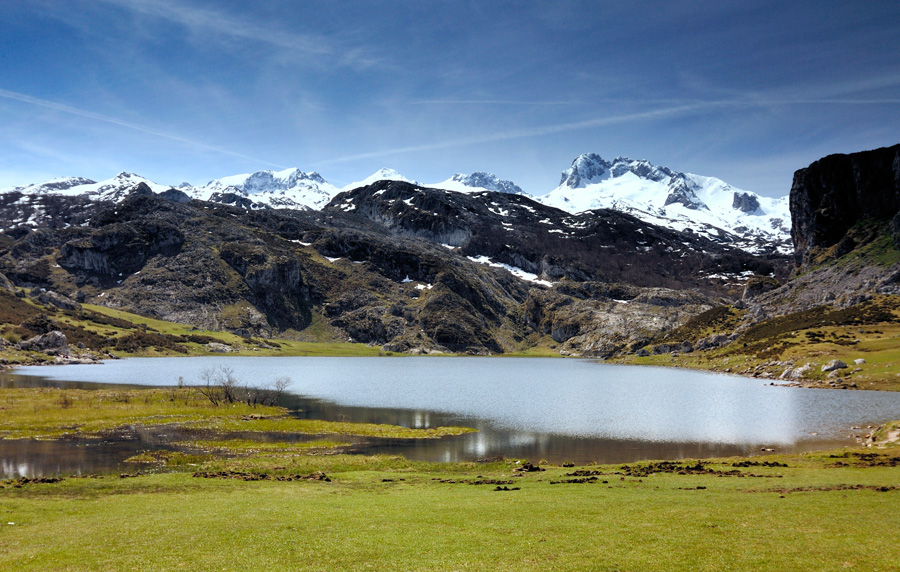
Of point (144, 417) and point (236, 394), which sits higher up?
point (236, 394)

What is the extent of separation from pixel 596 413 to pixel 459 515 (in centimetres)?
6282

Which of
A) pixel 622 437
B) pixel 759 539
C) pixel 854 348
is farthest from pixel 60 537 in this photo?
pixel 854 348

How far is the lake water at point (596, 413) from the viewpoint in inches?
2328

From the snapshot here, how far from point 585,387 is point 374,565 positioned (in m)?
118

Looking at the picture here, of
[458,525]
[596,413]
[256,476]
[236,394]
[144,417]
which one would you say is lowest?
[256,476]

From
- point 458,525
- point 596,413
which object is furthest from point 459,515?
point 596,413

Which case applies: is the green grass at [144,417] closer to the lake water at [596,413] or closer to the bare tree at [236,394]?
the bare tree at [236,394]

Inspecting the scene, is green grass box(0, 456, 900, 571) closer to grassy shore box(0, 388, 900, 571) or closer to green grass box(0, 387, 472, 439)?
grassy shore box(0, 388, 900, 571)

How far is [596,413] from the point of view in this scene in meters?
85.3

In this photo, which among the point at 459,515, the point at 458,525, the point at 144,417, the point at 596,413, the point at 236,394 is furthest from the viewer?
the point at 236,394

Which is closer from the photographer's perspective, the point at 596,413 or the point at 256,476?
the point at 256,476

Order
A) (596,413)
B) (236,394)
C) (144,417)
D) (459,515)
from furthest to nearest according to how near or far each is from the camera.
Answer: (236,394), (596,413), (144,417), (459,515)

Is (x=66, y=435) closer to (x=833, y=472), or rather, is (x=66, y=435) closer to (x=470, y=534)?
(x=470, y=534)

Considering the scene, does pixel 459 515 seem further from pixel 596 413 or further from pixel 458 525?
pixel 596 413
